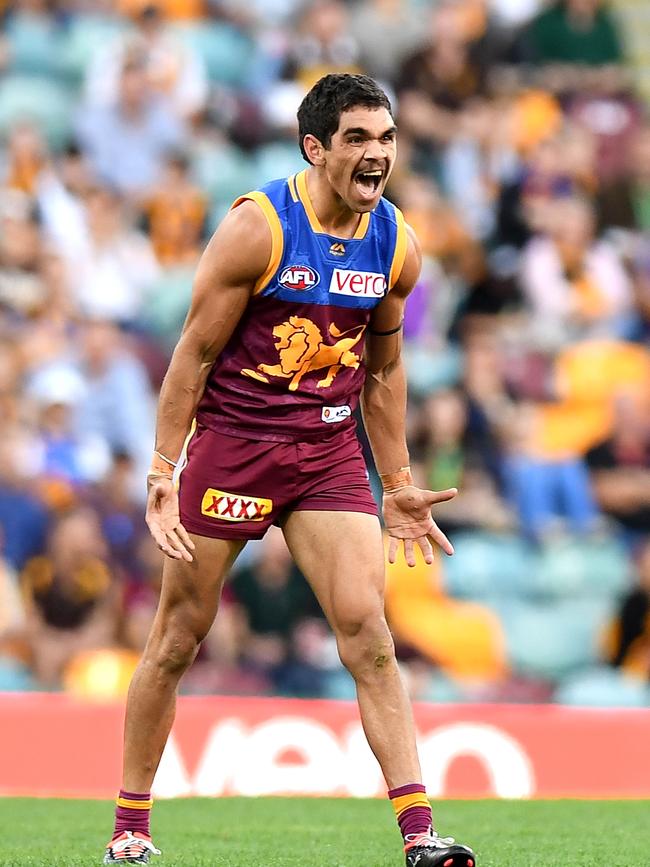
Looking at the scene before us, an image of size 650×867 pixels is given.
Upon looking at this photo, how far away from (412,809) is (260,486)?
118cm

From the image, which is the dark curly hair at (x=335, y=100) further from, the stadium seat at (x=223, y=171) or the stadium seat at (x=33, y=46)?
the stadium seat at (x=33, y=46)

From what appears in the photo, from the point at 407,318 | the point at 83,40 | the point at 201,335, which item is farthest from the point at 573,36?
the point at 201,335

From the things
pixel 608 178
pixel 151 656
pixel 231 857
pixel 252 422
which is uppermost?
pixel 608 178

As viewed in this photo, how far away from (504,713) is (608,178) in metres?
6.91

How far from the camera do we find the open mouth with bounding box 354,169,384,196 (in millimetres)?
5379

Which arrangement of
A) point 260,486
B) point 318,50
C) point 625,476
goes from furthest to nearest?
point 318,50 < point 625,476 < point 260,486

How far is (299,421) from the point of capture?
223 inches

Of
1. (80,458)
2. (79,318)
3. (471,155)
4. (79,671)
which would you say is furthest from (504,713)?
(471,155)

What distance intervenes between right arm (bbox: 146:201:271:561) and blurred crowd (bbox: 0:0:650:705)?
5540 millimetres

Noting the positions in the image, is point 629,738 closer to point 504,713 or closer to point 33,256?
point 504,713

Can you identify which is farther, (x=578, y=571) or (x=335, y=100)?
(x=578, y=571)

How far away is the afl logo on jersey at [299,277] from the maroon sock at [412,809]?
1.64m

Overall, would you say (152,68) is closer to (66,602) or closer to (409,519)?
(66,602)

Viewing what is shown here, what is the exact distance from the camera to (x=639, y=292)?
46.1 feet
